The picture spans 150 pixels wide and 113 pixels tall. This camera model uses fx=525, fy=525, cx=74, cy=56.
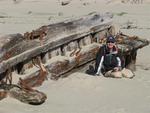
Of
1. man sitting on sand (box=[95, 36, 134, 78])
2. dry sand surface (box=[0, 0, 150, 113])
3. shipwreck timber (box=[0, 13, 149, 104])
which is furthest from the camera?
man sitting on sand (box=[95, 36, 134, 78])

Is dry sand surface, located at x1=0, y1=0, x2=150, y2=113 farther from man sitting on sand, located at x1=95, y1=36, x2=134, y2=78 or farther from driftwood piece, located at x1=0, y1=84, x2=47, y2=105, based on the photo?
man sitting on sand, located at x1=95, y1=36, x2=134, y2=78

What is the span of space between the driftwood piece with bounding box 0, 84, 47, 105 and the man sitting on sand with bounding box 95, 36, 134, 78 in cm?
200

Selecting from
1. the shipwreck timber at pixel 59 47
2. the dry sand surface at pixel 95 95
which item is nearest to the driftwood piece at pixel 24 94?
the dry sand surface at pixel 95 95

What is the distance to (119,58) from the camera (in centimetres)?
937

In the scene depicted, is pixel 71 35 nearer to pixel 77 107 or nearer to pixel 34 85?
pixel 34 85

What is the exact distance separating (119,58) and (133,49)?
0.66 meters

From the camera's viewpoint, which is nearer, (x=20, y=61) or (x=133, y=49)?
(x=20, y=61)

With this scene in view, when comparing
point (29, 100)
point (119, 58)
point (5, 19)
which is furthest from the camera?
point (5, 19)

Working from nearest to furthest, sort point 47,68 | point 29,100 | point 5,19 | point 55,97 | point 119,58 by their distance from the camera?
1. point 29,100
2. point 55,97
3. point 47,68
4. point 119,58
5. point 5,19

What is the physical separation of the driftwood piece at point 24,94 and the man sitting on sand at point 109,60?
2.00m

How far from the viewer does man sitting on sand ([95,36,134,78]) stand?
9273mm

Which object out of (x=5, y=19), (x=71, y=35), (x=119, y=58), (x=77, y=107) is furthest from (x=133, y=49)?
(x=5, y=19)

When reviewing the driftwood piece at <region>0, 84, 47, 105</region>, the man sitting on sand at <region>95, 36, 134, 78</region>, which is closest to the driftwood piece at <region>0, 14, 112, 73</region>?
the driftwood piece at <region>0, 84, 47, 105</region>

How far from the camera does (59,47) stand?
9.13m
